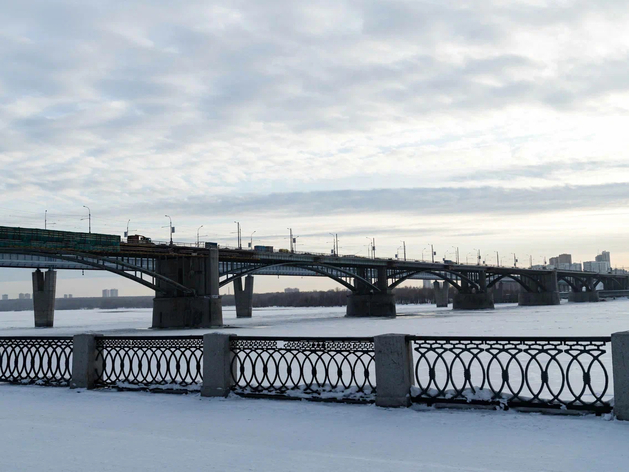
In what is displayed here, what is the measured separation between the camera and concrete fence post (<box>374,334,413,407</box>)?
10.6 metres

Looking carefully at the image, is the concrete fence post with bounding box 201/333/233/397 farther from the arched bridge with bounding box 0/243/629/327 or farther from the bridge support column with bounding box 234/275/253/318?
the bridge support column with bounding box 234/275/253/318

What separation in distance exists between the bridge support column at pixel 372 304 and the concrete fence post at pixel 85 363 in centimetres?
7977

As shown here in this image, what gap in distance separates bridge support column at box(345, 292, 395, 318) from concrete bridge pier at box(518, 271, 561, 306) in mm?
52934

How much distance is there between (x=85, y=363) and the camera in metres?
13.7

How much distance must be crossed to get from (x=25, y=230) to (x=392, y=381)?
47267mm

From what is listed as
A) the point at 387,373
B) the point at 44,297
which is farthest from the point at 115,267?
the point at 387,373

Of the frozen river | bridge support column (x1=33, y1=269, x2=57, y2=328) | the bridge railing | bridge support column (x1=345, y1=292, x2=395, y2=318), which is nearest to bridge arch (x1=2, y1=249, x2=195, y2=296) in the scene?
the frozen river

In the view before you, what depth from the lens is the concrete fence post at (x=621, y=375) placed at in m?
8.99

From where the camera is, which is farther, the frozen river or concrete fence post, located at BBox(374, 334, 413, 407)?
the frozen river

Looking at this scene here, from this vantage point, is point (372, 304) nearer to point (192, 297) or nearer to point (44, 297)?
point (192, 297)

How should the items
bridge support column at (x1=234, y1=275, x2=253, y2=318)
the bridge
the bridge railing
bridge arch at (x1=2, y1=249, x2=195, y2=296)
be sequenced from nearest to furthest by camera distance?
the bridge railing < bridge arch at (x1=2, y1=249, x2=195, y2=296) < the bridge < bridge support column at (x1=234, y1=275, x2=253, y2=318)

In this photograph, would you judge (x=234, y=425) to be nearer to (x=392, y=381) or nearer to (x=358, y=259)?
(x=392, y=381)

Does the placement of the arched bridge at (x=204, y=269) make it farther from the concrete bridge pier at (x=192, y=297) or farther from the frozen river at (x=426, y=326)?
the frozen river at (x=426, y=326)

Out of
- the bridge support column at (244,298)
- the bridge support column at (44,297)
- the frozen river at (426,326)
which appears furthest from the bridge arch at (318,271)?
the bridge support column at (44,297)
